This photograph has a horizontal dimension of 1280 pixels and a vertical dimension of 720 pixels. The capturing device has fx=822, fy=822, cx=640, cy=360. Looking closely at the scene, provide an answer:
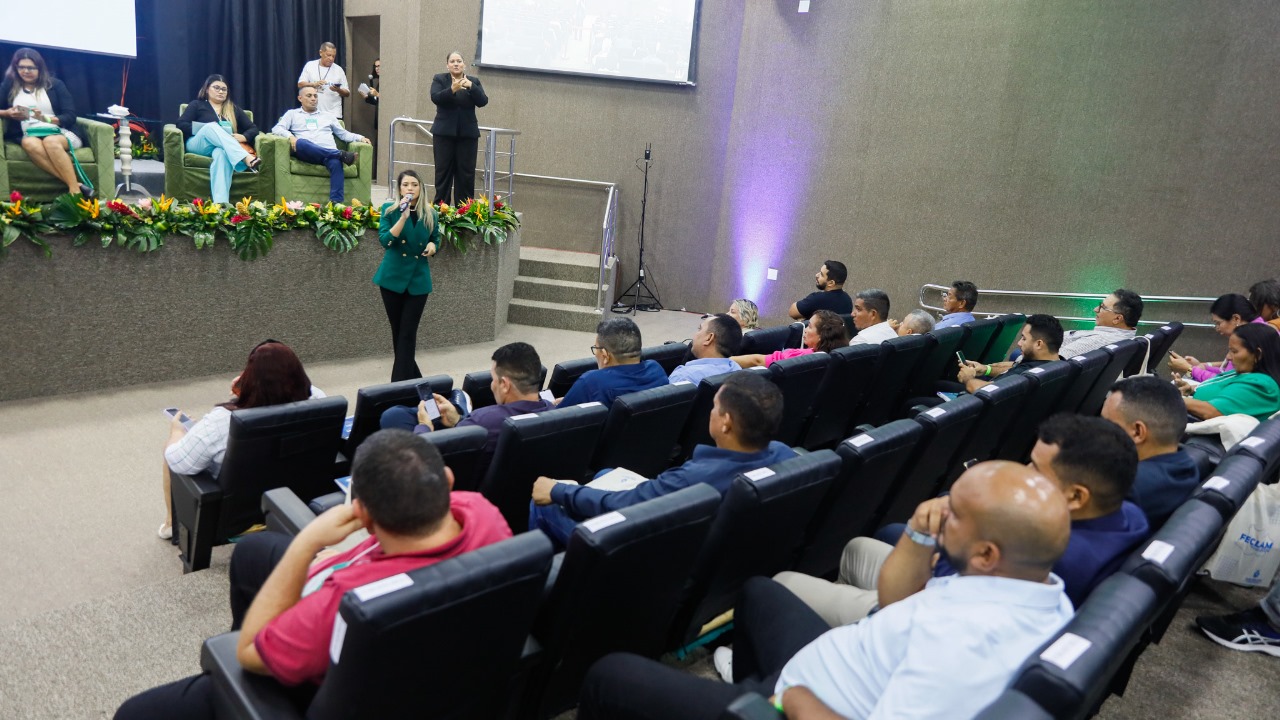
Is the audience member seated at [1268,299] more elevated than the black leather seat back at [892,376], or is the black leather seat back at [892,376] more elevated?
the audience member seated at [1268,299]

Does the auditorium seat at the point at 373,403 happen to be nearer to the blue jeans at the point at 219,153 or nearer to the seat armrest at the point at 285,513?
the seat armrest at the point at 285,513

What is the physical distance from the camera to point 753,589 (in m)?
1.94

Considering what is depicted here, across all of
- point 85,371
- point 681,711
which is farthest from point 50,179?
point 681,711

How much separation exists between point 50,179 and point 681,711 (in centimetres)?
614

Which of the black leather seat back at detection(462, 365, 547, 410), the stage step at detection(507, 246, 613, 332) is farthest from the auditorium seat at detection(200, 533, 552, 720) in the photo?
the stage step at detection(507, 246, 613, 332)

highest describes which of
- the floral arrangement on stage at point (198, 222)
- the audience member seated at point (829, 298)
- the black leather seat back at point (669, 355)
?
the floral arrangement on stage at point (198, 222)

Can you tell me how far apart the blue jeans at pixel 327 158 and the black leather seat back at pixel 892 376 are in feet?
15.5

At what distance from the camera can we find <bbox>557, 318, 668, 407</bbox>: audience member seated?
311 centimetres

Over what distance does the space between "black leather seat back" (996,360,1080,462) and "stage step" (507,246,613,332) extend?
4.13 meters

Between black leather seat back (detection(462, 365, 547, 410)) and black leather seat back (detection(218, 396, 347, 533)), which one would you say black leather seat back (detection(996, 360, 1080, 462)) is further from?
black leather seat back (detection(218, 396, 347, 533))

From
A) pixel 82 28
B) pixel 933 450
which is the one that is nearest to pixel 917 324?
pixel 933 450

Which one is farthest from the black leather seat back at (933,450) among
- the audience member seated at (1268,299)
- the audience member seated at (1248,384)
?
the audience member seated at (1268,299)

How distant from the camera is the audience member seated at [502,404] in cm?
266

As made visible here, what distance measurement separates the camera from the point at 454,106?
21.5 feet
